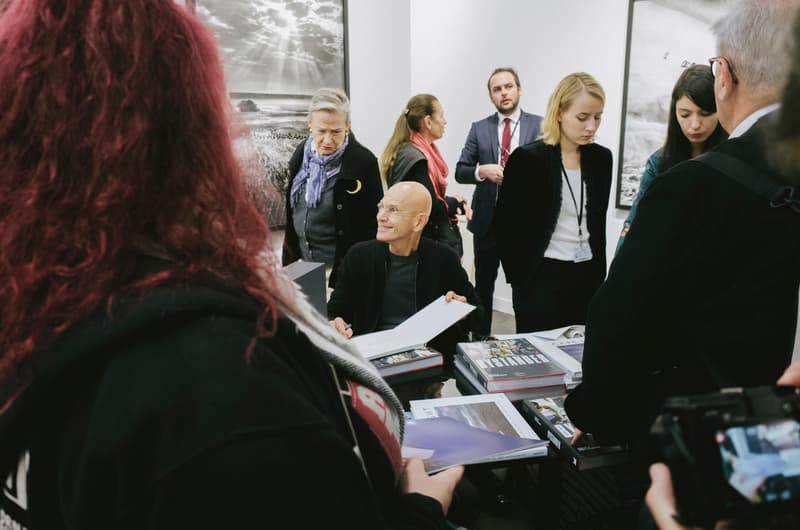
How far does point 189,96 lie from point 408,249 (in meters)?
1.89

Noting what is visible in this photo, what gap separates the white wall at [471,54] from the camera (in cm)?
A: 391

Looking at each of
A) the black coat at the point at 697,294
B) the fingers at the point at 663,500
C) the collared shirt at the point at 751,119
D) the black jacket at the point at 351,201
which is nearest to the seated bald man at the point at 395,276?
the black jacket at the point at 351,201

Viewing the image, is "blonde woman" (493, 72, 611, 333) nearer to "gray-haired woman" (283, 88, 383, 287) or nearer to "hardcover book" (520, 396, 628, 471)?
"gray-haired woman" (283, 88, 383, 287)

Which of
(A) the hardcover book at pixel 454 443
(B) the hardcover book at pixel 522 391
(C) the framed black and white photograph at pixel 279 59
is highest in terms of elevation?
(C) the framed black and white photograph at pixel 279 59

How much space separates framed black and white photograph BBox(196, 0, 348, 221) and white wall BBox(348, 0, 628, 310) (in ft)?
0.67

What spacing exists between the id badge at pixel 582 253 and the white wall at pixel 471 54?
155 cm

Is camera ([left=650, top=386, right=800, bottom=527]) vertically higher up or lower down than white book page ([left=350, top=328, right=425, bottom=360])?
higher up

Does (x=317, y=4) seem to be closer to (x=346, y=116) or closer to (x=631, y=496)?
(x=346, y=116)

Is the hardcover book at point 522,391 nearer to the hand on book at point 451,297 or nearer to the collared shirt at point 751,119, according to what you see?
the hand on book at point 451,297

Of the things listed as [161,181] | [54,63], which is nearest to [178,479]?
[161,181]

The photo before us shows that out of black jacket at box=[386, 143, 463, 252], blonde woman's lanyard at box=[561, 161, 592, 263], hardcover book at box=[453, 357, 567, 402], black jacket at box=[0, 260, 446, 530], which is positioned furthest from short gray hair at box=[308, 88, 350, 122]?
black jacket at box=[0, 260, 446, 530]

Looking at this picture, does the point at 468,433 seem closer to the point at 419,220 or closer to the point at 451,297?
the point at 451,297

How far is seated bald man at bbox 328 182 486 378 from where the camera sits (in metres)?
2.33

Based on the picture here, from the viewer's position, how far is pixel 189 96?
0.54 meters
